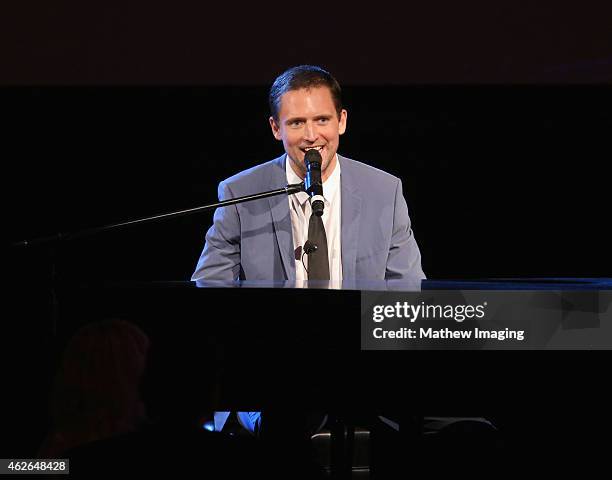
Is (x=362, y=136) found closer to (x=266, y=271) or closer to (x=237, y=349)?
(x=266, y=271)

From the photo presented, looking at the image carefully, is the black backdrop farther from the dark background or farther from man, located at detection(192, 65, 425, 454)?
man, located at detection(192, 65, 425, 454)

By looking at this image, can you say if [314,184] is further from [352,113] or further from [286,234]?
[352,113]

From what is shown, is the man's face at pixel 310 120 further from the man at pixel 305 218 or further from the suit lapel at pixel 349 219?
the suit lapel at pixel 349 219

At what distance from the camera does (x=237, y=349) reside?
1.71 metres

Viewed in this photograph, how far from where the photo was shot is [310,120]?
9.84ft

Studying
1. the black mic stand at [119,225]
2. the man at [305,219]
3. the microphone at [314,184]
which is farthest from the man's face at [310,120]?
the black mic stand at [119,225]

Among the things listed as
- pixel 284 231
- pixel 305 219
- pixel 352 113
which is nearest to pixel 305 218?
pixel 305 219

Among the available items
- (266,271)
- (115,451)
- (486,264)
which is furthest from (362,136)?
(115,451)

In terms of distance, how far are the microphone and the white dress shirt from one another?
2.02 feet

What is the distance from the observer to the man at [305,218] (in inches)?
117

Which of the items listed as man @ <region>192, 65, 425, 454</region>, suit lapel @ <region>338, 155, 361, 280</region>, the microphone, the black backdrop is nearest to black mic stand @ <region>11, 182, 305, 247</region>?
the microphone

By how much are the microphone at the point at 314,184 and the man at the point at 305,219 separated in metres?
0.58

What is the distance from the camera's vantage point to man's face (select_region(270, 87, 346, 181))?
3000 mm

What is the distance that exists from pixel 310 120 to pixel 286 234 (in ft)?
1.40
